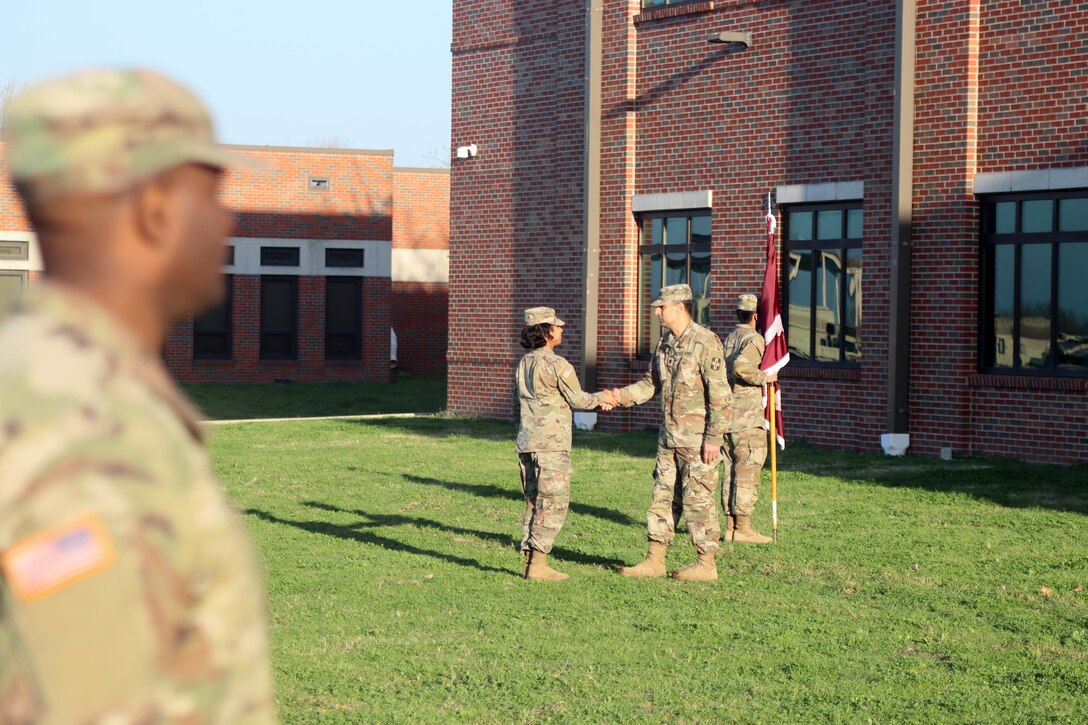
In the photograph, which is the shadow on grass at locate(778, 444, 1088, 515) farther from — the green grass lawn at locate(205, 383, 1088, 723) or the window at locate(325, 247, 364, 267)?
the window at locate(325, 247, 364, 267)

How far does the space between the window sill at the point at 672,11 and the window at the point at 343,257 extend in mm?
19881

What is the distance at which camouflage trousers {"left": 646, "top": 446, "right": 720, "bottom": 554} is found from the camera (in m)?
10.5

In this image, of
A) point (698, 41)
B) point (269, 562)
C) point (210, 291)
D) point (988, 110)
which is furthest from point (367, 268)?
point (210, 291)

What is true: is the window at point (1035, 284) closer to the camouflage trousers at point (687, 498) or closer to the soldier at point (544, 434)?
the camouflage trousers at point (687, 498)

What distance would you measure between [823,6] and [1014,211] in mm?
3947

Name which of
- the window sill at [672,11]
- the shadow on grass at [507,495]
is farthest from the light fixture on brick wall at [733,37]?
the shadow on grass at [507,495]

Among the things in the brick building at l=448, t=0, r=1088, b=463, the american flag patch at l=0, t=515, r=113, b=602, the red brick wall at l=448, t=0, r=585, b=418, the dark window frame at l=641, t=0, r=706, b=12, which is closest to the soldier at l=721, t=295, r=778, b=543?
the brick building at l=448, t=0, r=1088, b=463

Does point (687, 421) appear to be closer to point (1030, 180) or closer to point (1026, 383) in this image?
point (1026, 383)

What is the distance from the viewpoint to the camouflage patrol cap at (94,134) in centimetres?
177

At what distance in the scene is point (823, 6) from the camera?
65.3 ft

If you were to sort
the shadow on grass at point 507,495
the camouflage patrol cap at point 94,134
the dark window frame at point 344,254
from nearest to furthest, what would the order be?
the camouflage patrol cap at point 94,134 → the shadow on grass at point 507,495 → the dark window frame at point 344,254

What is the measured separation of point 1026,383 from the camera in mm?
17859

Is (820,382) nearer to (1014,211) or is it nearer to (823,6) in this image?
(1014,211)

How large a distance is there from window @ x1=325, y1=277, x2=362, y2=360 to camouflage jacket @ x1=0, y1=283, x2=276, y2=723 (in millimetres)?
39597
